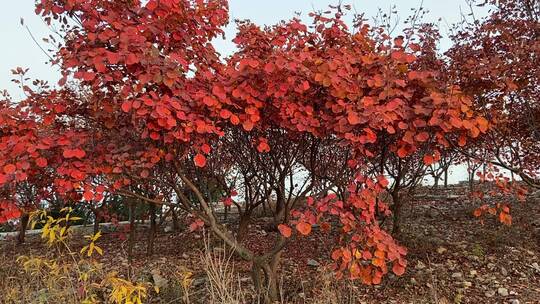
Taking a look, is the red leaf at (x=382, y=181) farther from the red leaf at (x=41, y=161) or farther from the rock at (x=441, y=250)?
the rock at (x=441, y=250)

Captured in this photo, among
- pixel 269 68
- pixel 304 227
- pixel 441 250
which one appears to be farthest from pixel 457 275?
pixel 269 68

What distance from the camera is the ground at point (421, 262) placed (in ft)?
13.5

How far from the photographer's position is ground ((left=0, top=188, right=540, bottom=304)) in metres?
4.11

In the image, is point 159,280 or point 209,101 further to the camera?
point 159,280

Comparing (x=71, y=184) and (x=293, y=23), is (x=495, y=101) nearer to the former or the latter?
(x=293, y=23)

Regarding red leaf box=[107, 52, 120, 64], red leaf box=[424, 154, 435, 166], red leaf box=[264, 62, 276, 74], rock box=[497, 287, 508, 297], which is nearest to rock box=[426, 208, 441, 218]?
rock box=[497, 287, 508, 297]

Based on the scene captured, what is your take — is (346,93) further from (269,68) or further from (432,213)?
(432,213)

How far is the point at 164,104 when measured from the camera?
2699 millimetres

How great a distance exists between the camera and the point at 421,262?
4.92m

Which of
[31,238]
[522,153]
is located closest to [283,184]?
[522,153]

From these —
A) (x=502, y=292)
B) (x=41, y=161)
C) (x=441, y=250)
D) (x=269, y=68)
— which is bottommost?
(x=502, y=292)

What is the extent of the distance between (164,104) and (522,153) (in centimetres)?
476

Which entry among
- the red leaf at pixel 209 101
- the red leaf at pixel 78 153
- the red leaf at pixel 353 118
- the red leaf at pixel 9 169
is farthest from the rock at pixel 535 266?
the red leaf at pixel 9 169

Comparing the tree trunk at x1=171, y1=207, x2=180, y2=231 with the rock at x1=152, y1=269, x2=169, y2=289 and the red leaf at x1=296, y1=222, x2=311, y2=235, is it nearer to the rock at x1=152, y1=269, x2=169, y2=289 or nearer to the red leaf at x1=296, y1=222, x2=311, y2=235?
the rock at x1=152, y1=269, x2=169, y2=289
